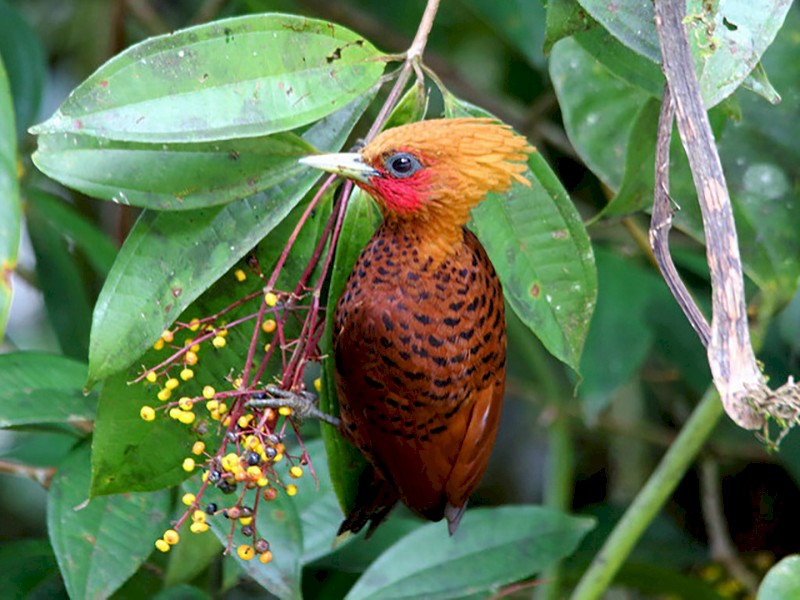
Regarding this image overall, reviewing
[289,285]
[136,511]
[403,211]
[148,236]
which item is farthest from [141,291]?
[136,511]

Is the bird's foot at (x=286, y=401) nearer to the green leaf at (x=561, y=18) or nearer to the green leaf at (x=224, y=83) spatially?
the green leaf at (x=224, y=83)

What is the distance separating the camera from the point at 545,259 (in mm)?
1272

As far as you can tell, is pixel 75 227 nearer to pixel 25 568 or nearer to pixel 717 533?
pixel 25 568

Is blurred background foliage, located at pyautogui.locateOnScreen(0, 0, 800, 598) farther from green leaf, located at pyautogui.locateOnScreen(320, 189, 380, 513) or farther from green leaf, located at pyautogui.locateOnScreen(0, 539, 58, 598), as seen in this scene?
green leaf, located at pyautogui.locateOnScreen(320, 189, 380, 513)

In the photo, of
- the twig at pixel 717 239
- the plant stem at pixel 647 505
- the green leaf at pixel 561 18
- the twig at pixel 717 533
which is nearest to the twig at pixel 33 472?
the plant stem at pixel 647 505

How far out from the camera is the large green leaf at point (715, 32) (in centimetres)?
105

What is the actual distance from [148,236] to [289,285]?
177 millimetres

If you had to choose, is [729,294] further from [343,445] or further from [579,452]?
[579,452]

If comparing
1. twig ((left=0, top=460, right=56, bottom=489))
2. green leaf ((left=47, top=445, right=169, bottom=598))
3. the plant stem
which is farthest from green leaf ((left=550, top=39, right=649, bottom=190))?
twig ((left=0, top=460, right=56, bottom=489))

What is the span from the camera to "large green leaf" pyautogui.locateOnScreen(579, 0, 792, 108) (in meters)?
1.05

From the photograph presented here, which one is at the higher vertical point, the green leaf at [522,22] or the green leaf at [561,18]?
the green leaf at [561,18]

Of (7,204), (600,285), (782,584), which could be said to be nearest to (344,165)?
(7,204)

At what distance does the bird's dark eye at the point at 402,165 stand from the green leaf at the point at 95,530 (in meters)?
0.57

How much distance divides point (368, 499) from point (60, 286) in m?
0.78
